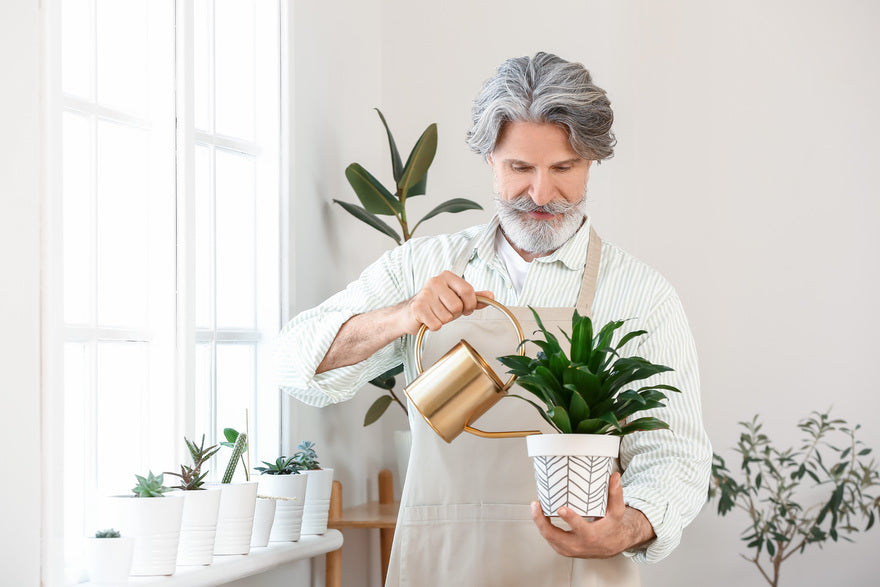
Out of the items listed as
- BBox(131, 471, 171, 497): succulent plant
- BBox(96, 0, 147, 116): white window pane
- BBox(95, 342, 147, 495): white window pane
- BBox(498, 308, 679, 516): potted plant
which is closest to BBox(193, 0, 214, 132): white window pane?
BBox(96, 0, 147, 116): white window pane

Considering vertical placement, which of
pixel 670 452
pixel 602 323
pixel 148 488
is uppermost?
pixel 602 323

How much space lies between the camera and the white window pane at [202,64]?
241 cm

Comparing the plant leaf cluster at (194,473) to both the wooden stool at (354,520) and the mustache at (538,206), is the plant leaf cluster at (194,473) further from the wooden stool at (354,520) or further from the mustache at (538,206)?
the mustache at (538,206)

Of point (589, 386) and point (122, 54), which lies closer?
point (589, 386)

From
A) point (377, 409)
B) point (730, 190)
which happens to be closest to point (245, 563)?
point (377, 409)

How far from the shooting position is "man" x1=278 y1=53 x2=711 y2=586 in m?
1.67

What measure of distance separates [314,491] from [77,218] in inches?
36.8

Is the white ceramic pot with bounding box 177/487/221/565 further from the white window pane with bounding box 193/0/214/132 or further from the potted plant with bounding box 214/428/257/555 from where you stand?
the white window pane with bounding box 193/0/214/132

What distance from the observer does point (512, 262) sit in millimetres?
1925

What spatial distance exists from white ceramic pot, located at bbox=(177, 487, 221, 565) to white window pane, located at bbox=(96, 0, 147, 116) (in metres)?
0.92

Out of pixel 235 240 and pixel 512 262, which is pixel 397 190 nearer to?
pixel 235 240

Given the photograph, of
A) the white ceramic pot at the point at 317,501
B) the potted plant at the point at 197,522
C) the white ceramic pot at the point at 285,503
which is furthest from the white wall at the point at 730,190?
the potted plant at the point at 197,522

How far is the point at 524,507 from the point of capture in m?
1.74

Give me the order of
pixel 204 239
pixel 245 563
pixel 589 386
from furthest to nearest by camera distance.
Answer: pixel 204 239 → pixel 245 563 → pixel 589 386
